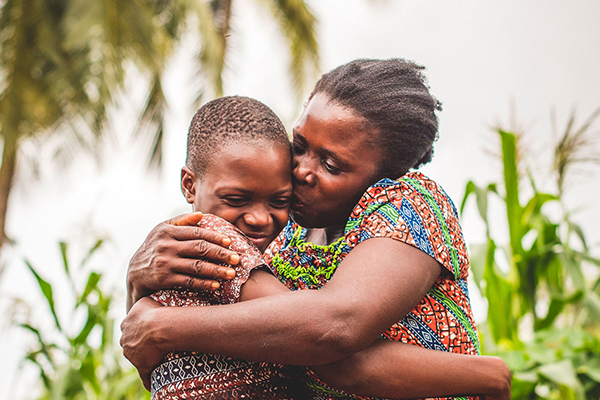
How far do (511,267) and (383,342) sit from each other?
1.92 m

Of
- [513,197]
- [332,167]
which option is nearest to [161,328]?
[332,167]

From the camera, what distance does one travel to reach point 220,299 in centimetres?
120

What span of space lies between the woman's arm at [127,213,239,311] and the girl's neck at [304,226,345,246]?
421 millimetres

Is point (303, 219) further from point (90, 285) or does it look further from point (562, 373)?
point (90, 285)

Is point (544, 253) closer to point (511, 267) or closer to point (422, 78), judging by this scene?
point (511, 267)

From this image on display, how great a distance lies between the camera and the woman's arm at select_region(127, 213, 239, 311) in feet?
3.87

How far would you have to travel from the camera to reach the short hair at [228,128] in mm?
1414

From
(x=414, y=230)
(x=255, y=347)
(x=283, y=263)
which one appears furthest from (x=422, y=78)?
(x=255, y=347)

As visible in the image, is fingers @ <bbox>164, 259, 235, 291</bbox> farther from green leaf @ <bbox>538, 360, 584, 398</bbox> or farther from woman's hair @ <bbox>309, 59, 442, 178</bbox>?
green leaf @ <bbox>538, 360, 584, 398</bbox>

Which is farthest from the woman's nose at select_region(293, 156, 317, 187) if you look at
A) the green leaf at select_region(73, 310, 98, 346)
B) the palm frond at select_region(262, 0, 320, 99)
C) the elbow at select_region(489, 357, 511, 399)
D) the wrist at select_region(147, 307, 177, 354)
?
the palm frond at select_region(262, 0, 320, 99)

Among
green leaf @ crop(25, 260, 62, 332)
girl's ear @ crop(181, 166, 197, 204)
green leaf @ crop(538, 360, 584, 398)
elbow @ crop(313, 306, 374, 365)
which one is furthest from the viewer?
green leaf @ crop(25, 260, 62, 332)

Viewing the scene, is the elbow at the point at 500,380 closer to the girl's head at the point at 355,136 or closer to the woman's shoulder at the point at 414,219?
the woman's shoulder at the point at 414,219

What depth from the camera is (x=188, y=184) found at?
1525 millimetres

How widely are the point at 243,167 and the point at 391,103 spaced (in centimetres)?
42
